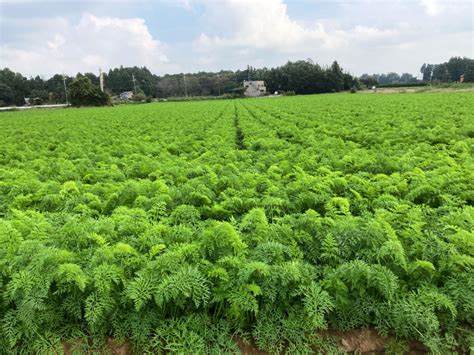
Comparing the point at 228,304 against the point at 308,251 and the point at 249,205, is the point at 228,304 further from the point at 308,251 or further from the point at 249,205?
the point at 249,205

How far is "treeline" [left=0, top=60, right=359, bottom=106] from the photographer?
360 ft

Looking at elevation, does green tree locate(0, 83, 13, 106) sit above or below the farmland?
above

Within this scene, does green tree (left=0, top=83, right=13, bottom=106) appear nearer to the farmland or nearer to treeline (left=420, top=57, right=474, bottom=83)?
the farmland

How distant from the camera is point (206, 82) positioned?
14038 centimetres

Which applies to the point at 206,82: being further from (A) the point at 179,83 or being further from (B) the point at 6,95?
(B) the point at 6,95

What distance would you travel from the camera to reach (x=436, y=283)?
172 inches

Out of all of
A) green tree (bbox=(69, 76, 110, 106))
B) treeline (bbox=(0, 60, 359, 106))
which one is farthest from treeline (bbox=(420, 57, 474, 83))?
green tree (bbox=(69, 76, 110, 106))

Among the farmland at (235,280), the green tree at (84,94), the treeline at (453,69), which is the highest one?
the treeline at (453,69)

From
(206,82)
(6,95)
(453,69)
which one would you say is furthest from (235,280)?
(453,69)

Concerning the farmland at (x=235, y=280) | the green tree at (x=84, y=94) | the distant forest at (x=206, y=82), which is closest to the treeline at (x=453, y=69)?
the distant forest at (x=206, y=82)

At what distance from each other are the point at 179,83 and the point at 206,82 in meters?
10.9

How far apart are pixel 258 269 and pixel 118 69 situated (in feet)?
518

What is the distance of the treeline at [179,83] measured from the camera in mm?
109688

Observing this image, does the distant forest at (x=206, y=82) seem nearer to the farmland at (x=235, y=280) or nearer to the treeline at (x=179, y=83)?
the treeline at (x=179, y=83)
